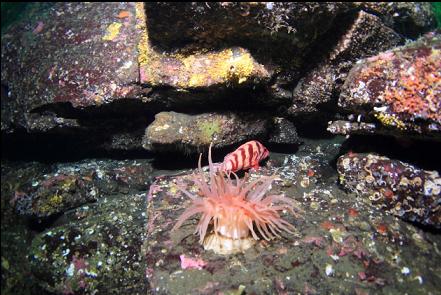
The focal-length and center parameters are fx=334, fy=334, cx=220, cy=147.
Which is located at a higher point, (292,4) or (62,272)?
(292,4)

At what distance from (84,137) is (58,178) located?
88 centimetres

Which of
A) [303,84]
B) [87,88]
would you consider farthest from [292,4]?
[87,88]

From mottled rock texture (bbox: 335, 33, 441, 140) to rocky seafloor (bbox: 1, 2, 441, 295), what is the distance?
15 millimetres

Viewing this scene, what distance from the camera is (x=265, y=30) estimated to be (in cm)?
392

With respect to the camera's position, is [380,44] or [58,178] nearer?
[380,44]

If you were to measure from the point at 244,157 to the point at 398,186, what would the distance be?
1.86 meters

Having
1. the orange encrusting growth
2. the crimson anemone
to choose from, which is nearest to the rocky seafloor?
the orange encrusting growth

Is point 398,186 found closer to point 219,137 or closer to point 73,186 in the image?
point 219,137

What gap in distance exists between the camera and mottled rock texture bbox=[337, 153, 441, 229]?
12.2ft

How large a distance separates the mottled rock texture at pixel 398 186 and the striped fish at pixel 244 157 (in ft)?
3.86

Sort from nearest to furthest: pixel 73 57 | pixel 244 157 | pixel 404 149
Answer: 1. pixel 404 149
2. pixel 244 157
3. pixel 73 57

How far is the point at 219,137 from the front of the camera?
4660 millimetres

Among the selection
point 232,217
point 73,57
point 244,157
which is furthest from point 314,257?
point 73,57

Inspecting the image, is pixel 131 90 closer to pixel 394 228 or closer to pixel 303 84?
pixel 303 84
